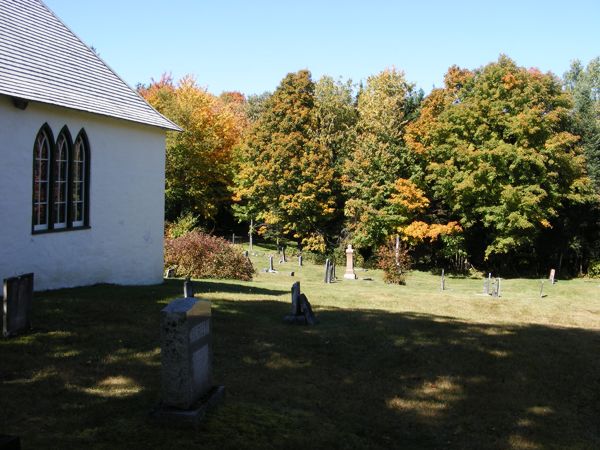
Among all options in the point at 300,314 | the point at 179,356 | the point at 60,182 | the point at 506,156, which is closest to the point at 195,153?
the point at 506,156

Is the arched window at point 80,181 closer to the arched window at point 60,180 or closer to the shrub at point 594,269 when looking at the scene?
the arched window at point 60,180

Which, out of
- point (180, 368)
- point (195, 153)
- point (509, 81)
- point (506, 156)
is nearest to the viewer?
point (180, 368)

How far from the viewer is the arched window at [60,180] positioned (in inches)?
666

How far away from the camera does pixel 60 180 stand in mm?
17297

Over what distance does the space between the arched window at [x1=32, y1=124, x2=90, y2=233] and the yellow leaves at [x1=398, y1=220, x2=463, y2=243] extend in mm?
26112

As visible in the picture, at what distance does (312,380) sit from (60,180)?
11.0 metres

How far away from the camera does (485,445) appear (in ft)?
24.7

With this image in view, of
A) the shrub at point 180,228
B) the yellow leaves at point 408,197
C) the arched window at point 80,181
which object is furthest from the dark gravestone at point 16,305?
the yellow leaves at point 408,197

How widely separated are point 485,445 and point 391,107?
38656 mm

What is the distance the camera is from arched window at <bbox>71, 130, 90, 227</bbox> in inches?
699

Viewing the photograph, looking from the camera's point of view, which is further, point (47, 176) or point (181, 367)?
point (47, 176)

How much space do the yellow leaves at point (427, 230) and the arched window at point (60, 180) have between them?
26.8 m

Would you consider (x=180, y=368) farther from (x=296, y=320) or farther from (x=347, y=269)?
(x=347, y=269)

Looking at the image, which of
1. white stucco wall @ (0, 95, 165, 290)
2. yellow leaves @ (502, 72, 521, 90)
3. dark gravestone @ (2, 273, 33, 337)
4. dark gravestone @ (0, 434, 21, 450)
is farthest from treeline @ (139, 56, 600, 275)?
dark gravestone @ (0, 434, 21, 450)
